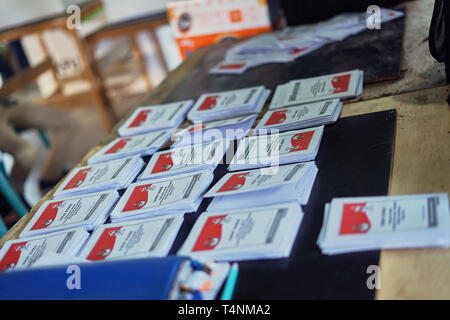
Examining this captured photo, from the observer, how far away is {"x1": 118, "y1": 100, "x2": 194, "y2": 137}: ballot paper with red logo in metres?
1.69

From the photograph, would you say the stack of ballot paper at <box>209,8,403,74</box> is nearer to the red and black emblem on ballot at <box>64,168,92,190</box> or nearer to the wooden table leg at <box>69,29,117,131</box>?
the red and black emblem on ballot at <box>64,168,92,190</box>

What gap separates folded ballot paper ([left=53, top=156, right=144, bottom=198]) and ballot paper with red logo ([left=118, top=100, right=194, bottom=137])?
242 millimetres

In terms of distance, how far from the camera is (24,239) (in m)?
1.20

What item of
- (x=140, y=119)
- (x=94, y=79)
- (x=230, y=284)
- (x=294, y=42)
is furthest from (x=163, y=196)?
(x=94, y=79)

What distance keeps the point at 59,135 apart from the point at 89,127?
42.3 inches

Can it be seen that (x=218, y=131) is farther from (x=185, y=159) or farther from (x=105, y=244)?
(x=105, y=244)

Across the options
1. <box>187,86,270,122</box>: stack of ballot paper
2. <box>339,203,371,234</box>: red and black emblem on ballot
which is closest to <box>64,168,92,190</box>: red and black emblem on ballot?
<box>187,86,270,122</box>: stack of ballot paper

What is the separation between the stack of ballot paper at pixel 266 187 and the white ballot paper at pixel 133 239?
109 millimetres

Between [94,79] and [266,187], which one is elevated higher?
[266,187]

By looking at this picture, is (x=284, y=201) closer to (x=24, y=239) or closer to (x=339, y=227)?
(x=339, y=227)

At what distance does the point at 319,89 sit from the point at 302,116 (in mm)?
211

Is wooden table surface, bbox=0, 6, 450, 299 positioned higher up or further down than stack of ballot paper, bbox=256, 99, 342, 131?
further down

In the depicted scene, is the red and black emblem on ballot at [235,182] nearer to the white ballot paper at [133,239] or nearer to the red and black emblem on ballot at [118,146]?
the white ballot paper at [133,239]

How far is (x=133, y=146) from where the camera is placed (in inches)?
61.9
